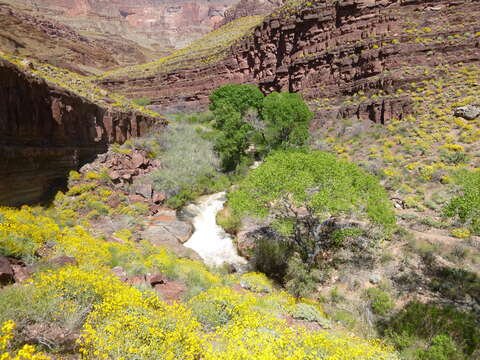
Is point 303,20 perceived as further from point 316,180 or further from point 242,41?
point 316,180

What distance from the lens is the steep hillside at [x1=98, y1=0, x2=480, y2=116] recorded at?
20.1 m

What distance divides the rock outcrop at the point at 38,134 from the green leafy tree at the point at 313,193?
7.99 m

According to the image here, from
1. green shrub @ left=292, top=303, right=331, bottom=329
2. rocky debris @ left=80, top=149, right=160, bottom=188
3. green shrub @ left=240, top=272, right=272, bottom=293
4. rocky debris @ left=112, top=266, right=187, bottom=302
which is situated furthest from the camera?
rocky debris @ left=80, top=149, right=160, bottom=188

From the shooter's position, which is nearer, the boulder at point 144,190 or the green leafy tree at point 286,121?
the boulder at point 144,190

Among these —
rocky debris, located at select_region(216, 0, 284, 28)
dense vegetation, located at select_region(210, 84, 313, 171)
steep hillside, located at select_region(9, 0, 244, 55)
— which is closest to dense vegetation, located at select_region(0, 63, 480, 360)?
dense vegetation, located at select_region(210, 84, 313, 171)

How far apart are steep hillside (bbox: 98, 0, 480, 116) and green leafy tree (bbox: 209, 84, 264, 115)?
5992mm

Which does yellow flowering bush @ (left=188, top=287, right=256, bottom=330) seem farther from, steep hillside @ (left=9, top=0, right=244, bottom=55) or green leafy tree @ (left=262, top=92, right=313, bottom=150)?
steep hillside @ (left=9, top=0, right=244, bottom=55)

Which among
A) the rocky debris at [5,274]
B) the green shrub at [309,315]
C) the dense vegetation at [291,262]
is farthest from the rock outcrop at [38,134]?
the green shrub at [309,315]

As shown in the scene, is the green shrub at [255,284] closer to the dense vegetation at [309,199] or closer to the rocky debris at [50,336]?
the dense vegetation at [309,199]

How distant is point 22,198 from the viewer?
8.93m

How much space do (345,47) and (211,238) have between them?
77.4 feet

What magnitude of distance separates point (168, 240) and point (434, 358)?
9792mm

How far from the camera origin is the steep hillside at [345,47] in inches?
792

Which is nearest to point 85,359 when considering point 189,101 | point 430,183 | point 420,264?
point 420,264
